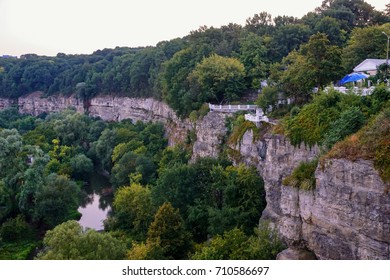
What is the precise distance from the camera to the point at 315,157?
21.6m

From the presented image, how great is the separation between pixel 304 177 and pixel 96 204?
26.7 metres

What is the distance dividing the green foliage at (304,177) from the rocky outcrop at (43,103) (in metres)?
69.7

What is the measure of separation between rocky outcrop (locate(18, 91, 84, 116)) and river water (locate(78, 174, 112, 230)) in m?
38.5

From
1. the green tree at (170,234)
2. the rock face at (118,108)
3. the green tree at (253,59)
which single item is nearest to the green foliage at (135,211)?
the green tree at (170,234)

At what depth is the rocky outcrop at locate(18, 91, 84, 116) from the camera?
86812 mm

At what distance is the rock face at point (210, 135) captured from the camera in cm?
3478

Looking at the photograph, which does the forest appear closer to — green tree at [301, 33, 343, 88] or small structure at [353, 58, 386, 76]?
Result: green tree at [301, 33, 343, 88]

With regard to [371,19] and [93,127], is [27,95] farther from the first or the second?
[371,19]

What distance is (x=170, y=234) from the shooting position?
2433 cm

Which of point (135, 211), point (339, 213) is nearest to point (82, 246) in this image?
point (135, 211)

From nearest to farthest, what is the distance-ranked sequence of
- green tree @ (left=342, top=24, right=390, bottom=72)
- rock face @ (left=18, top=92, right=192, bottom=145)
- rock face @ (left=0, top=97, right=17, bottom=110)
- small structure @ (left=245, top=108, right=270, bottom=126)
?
1. small structure @ (left=245, top=108, right=270, bottom=126)
2. green tree @ (left=342, top=24, right=390, bottom=72)
3. rock face @ (left=18, top=92, right=192, bottom=145)
4. rock face @ (left=0, top=97, right=17, bottom=110)

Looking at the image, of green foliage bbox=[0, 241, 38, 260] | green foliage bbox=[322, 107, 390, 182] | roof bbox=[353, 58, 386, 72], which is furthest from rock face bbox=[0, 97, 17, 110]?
green foliage bbox=[322, 107, 390, 182]

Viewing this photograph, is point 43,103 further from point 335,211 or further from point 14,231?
point 335,211

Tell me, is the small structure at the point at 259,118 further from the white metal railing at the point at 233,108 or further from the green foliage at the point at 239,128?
the white metal railing at the point at 233,108
